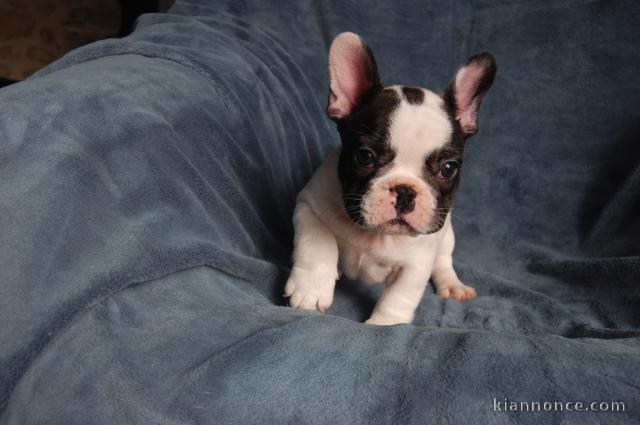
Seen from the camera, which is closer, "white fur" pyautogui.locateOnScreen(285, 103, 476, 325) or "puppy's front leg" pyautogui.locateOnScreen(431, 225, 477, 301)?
"white fur" pyautogui.locateOnScreen(285, 103, 476, 325)

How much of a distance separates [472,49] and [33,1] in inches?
183

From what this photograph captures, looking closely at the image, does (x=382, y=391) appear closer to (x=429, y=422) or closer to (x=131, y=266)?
(x=429, y=422)

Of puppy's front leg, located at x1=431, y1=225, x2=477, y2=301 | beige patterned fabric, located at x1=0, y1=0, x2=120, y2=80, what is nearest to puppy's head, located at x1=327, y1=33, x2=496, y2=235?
puppy's front leg, located at x1=431, y1=225, x2=477, y2=301

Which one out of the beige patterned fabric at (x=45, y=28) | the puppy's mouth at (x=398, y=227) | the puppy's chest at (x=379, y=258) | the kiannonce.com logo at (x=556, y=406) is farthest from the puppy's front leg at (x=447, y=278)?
the beige patterned fabric at (x=45, y=28)

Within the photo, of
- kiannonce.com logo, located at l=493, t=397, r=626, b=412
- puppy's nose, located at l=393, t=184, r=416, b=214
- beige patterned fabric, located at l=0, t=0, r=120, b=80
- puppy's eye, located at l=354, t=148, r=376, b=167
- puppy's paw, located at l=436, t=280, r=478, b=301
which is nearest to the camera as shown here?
kiannonce.com logo, located at l=493, t=397, r=626, b=412

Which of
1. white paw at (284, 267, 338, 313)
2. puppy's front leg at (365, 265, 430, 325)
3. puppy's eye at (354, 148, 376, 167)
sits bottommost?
puppy's front leg at (365, 265, 430, 325)

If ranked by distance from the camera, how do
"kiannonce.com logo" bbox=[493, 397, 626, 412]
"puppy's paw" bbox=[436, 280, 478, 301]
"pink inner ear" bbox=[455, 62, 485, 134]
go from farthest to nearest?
1. "puppy's paw" bbox=[436, 280, 478, 301]
2. "pink inner ear" bbox=[455, 62, 485, 134]
3. "kiannonce.com logo" bbox=[493, 397, 626, 412]

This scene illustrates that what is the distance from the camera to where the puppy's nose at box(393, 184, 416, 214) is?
1271mm

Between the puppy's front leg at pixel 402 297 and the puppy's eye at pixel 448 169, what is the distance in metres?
0.29

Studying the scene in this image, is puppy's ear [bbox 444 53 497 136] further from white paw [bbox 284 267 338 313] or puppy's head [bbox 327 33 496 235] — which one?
white paw [bbox 284 267 338 313]

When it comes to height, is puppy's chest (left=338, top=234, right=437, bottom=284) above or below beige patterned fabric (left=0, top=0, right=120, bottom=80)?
above

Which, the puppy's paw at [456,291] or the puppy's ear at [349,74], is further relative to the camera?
the puppy's paw at [456,291]

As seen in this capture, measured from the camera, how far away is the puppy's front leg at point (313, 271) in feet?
4.59

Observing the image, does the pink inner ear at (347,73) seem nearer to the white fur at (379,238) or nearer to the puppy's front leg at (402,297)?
the white fur at (379,238)
